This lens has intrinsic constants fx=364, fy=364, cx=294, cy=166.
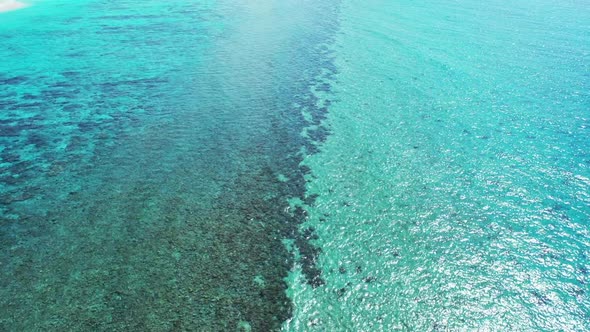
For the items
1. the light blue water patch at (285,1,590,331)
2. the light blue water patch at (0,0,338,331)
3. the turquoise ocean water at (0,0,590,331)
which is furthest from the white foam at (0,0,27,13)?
the light blue water patch at (285,1,590,331)

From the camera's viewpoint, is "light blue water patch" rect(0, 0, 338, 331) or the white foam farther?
the white foam

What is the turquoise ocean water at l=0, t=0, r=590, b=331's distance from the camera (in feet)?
9.21

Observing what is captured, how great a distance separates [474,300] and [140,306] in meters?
2.57

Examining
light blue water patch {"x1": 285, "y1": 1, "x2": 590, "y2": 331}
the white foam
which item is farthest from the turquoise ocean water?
the white foam

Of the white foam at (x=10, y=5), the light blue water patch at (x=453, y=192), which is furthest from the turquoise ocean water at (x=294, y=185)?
the white foam at (x=10, y=5)

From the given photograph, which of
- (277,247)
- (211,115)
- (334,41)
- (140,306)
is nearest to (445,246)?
(277,247)

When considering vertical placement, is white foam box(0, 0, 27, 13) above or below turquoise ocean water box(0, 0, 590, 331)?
above

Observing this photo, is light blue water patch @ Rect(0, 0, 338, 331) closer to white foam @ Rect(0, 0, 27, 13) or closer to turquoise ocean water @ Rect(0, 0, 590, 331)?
turquoise ocean water @ Rect(0, 0, 590, 331)

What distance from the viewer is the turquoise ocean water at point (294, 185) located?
2807 mm

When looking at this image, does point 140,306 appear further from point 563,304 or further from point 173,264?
point 563,304

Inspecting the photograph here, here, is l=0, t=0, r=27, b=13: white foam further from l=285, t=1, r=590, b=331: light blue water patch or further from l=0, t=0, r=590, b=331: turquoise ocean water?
l=285, t=1, r=590, b=331: light blue water patch

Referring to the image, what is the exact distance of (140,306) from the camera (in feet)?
8.94

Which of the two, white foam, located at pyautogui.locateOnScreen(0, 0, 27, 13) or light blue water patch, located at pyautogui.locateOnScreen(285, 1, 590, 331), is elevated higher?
white foam, located at pyautogui.locateOnScreen(0, 0, 27, 13)

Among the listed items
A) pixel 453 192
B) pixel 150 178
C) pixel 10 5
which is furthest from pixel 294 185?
pixel 10 5
